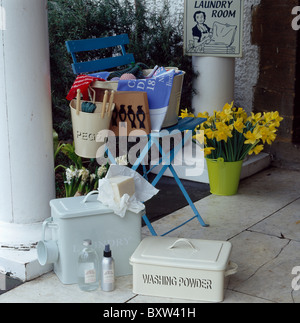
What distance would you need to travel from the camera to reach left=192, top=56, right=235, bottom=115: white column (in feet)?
17.2

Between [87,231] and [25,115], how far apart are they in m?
0.76

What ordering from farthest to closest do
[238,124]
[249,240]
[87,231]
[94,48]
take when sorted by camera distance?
1. [238,124]
2. [94,48]
3. [249,240]
4. [87,231]

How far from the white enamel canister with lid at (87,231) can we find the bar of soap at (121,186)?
10cm

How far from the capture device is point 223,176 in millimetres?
4758

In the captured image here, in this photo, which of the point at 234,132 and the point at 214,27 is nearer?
the point at 234,132

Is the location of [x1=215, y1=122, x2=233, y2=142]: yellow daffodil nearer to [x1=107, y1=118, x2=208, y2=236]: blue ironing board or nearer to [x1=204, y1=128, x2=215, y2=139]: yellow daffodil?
[x1=204, y1=128, x2=215, y2=139]: yellow daffodil

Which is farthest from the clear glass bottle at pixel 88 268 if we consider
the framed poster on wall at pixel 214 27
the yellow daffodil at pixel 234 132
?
the framed poster on wall at pixel 214 27

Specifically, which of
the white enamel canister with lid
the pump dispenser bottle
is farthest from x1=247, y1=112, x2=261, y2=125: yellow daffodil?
the pump dispenser bottle

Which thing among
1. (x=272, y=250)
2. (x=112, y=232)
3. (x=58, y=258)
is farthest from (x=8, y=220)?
(x=272, y=250)

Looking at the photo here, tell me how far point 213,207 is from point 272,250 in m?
0.88

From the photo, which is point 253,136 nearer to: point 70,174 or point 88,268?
point 70,174

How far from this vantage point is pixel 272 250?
3750 millimetres

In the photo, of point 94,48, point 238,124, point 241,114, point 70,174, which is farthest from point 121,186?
point 241,114

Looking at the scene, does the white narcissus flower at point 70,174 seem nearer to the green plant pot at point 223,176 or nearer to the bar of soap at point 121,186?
the bar of soap at point 121,186
